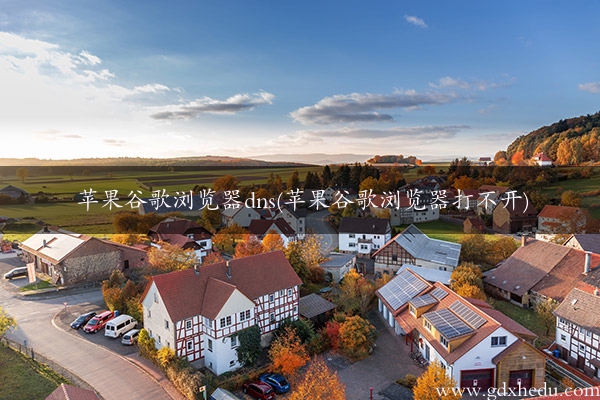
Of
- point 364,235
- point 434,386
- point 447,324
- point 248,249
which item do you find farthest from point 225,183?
point 434,386

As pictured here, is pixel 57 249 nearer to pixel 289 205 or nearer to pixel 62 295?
pixel 62 295

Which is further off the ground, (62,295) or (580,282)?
(580,282)

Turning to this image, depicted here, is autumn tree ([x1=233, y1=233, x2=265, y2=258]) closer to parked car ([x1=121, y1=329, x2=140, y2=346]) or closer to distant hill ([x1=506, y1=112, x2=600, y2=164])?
Answer: parked car ([x1=121, y1=329, x2=140, y2=346])

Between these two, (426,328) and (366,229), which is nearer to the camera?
(426,328)

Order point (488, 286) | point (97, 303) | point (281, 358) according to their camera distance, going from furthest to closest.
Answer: point (488, 286) < point (97, 303) < point (281, 358)

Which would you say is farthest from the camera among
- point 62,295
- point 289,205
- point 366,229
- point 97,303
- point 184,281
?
point 289,205

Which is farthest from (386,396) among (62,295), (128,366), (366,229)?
(366,229)

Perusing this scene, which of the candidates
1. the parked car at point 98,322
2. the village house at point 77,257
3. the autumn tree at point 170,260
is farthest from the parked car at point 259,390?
the village house at point 77,257

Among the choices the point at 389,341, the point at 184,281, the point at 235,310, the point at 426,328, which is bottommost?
the point at 389,341

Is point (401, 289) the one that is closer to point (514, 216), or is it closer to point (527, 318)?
point (527, 318)
